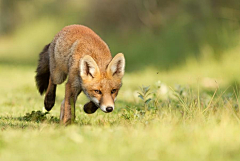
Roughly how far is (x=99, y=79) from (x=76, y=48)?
68 cm

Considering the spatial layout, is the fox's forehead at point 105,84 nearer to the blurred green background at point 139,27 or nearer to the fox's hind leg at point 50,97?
the fox's hind leg at point 50,97

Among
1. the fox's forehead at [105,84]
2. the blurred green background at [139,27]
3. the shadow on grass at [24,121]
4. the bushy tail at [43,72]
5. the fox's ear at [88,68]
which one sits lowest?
the shadow on grass at [24,121]

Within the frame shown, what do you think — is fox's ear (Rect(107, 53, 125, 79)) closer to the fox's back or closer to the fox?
the fox

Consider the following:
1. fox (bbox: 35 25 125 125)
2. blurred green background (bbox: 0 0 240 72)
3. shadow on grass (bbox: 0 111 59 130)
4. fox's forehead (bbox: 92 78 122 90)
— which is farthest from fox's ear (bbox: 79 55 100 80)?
blurred green background (bbox: 0 0 240 72)

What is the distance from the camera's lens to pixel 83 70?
209 inches

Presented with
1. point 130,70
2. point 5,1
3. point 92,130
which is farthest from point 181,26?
point 5,1

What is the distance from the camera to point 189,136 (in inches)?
154

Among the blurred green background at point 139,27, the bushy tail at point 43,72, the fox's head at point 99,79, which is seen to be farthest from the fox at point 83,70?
the blurred green background at point 139,27

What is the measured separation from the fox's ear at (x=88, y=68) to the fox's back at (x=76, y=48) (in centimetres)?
13

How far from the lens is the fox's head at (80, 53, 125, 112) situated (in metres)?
5.21

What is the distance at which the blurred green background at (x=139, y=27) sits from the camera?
12.2m

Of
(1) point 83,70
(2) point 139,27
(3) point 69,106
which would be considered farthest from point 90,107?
(2) point 139,27

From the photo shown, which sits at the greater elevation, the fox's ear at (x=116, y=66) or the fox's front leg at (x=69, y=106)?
the fox's ear at (x=116, y=66)

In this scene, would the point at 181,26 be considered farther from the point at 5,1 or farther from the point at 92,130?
the point at 5,1
